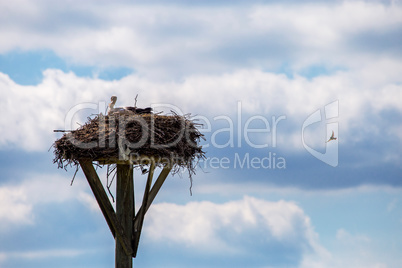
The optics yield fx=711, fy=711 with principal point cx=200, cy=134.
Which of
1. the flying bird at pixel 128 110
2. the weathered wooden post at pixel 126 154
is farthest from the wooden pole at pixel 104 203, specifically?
the flying bird at pixel 128 110

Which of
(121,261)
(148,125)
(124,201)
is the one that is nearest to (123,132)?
(148,125)

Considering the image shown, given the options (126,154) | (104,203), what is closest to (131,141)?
(126,154)

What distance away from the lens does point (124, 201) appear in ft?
39.7

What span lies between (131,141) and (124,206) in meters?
1.23

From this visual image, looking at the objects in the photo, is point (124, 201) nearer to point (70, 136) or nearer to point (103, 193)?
point (103, 193)

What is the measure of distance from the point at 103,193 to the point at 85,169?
51cm

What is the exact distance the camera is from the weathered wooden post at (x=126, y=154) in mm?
11617

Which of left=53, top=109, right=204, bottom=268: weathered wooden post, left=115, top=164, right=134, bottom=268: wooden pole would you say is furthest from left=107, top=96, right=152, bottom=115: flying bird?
left=115, top=164, right=134, bottom=268: wooden pole

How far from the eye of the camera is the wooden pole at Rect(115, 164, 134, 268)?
1202cm

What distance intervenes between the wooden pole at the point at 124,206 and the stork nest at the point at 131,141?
0.32 m

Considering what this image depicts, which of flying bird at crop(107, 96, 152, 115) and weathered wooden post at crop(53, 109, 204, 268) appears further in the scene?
flying bird at crop(107, 96, 152, 115)

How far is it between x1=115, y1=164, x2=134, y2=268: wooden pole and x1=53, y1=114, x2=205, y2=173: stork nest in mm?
323

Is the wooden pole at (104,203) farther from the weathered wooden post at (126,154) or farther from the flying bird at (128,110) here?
the flying bird at (128,110)

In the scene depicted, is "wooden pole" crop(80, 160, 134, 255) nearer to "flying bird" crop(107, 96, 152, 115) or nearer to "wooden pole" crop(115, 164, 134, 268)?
"wooden pole" crop(115, 164, 134, 268)
